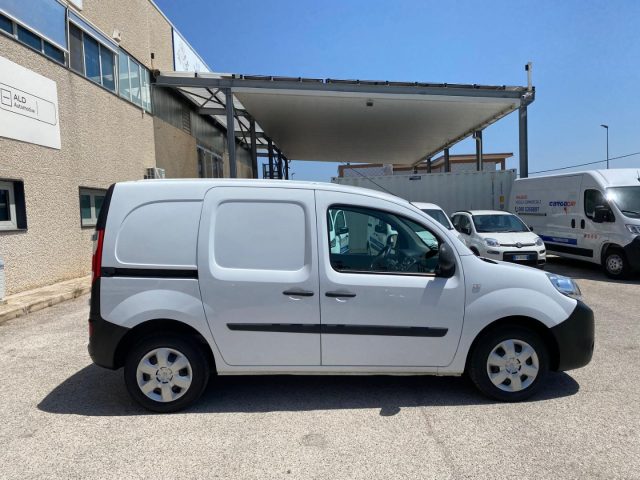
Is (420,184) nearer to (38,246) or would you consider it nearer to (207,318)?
(38,246)

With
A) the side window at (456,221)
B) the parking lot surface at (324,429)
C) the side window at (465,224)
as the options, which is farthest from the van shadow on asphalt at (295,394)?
the side window at (456,221)

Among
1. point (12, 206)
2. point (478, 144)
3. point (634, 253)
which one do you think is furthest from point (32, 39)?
point (478, 144)

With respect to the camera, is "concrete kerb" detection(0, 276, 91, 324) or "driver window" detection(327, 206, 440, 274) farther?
"concrete kerb" detection(0, 276, 91, 324)

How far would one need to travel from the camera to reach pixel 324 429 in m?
3.09

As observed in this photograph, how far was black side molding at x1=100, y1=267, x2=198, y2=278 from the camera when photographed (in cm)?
331

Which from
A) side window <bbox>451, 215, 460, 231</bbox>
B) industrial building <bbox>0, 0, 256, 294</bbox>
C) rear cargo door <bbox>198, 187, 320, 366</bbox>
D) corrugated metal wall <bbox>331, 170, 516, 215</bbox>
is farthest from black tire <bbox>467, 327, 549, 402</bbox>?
corrugated metal wall <bbox>331, 170, 516, 215</bbox>

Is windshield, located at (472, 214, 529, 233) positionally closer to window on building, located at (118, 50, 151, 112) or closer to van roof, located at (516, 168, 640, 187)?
van roof, located at (516, 168, 640, 187)

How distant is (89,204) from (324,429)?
30.2ft

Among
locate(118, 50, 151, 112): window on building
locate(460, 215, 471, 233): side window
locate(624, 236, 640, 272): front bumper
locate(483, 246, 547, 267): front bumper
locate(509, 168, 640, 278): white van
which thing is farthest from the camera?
locate(118, 50, 151, 112): window on building

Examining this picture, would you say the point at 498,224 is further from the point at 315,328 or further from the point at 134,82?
the point at 134,82

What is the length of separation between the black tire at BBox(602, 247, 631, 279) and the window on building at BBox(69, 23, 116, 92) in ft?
41.0

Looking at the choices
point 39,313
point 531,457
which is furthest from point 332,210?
point 39,313

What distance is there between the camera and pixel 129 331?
130 inches

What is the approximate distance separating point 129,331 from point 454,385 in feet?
9.26
